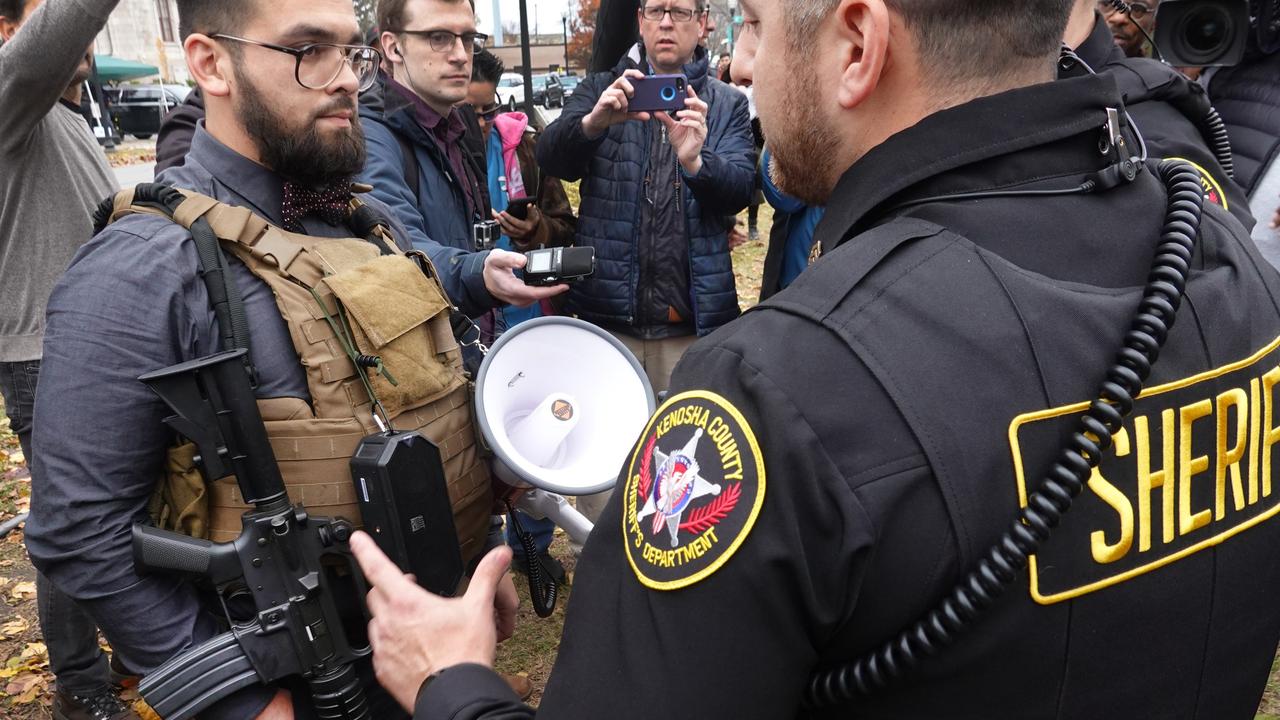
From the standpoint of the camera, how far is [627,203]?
4000mm

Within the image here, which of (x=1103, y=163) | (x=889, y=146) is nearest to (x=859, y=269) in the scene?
(x=889, y=146)

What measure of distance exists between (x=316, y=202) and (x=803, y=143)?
4.27ft

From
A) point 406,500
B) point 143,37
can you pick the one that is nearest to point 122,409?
point 406,500

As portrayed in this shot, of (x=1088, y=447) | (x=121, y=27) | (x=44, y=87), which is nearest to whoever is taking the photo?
(x=1088, y=447)

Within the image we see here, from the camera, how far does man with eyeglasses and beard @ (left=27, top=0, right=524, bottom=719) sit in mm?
1708

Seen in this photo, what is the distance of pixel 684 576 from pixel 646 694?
A: 0.46 feet

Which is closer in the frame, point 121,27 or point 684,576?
point 684,576

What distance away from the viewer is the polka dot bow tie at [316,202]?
2098 mm

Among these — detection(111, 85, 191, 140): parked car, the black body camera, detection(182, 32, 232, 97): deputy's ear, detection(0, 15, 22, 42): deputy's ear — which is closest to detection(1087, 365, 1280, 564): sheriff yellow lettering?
detection(182, 32, 232, 97): deputy's ear

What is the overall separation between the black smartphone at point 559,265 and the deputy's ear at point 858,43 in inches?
60.6

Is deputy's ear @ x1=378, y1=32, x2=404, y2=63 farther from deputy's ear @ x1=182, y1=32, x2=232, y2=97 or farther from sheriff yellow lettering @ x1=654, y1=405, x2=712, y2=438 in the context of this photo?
sheriff yellow lettering @ x1=654, y1=405, x2=712, y2=438

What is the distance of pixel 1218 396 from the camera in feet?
3.64

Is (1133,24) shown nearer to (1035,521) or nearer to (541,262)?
(541,262)

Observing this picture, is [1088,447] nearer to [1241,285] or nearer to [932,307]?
[932,307]
